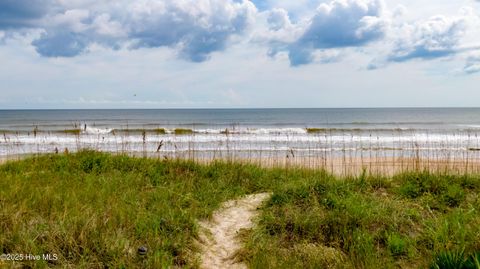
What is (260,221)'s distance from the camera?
6289mm

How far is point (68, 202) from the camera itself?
581 cm

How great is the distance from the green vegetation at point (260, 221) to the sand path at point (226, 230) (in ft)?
0.59

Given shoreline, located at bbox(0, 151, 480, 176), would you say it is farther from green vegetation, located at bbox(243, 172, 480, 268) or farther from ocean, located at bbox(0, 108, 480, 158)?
green vegetation, located at bbox(243, 172, 480, 268)

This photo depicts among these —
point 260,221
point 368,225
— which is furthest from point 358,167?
point 260,221

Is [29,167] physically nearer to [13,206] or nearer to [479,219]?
[13,206]

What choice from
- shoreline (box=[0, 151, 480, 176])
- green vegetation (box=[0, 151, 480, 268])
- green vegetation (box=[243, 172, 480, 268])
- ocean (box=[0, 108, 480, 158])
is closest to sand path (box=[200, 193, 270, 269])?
green vegetation (box=[0, 151, 480, 268])

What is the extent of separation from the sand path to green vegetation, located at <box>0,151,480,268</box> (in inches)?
7.1

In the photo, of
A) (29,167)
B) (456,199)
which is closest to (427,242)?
(456,199)

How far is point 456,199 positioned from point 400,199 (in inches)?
37.6

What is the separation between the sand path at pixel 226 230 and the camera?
5.30 m

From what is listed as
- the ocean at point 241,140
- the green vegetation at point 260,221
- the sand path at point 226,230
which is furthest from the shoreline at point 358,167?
the sand path at point 226,230

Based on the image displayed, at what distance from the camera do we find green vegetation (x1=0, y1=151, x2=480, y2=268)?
4723 mm

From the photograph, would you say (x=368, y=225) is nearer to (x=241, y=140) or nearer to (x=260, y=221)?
(x=260, y=221)

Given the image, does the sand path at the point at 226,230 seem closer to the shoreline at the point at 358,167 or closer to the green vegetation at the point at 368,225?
the green vegetation at the point at 368,225
